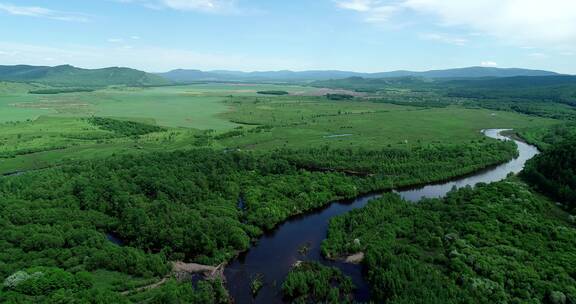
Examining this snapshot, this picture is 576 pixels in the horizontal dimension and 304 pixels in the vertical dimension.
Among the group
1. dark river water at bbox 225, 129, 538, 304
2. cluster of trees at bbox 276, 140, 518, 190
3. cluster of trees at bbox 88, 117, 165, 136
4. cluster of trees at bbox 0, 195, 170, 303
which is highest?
cluster of trees at bbox 88, 117, 165, 136

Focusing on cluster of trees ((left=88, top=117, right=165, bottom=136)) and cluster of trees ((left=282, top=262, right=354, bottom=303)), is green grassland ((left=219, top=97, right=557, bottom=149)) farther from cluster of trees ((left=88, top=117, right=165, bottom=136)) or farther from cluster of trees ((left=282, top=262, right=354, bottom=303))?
cluster of trees ((left=282, top=262, right=354, bottom=303))

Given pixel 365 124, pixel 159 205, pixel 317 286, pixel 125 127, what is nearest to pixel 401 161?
pixel 317 286

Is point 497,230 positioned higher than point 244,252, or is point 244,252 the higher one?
point 497,230

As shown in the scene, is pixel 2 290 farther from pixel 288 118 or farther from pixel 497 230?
pixel 288 118

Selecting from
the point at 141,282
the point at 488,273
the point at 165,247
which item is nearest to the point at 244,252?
the point at 165,247

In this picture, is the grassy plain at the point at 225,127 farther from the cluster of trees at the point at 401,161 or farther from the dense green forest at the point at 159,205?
the dense green forest at the point at 159,205

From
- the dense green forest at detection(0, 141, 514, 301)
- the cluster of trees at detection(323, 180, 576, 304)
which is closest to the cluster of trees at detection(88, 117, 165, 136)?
the dense green forest at detection(0, 141, 514, 301)

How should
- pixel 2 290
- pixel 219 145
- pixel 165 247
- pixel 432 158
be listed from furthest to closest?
1. pixel 219 145
2. pixel 432 158
3. pixel 165 247
4. pixel 2 290
